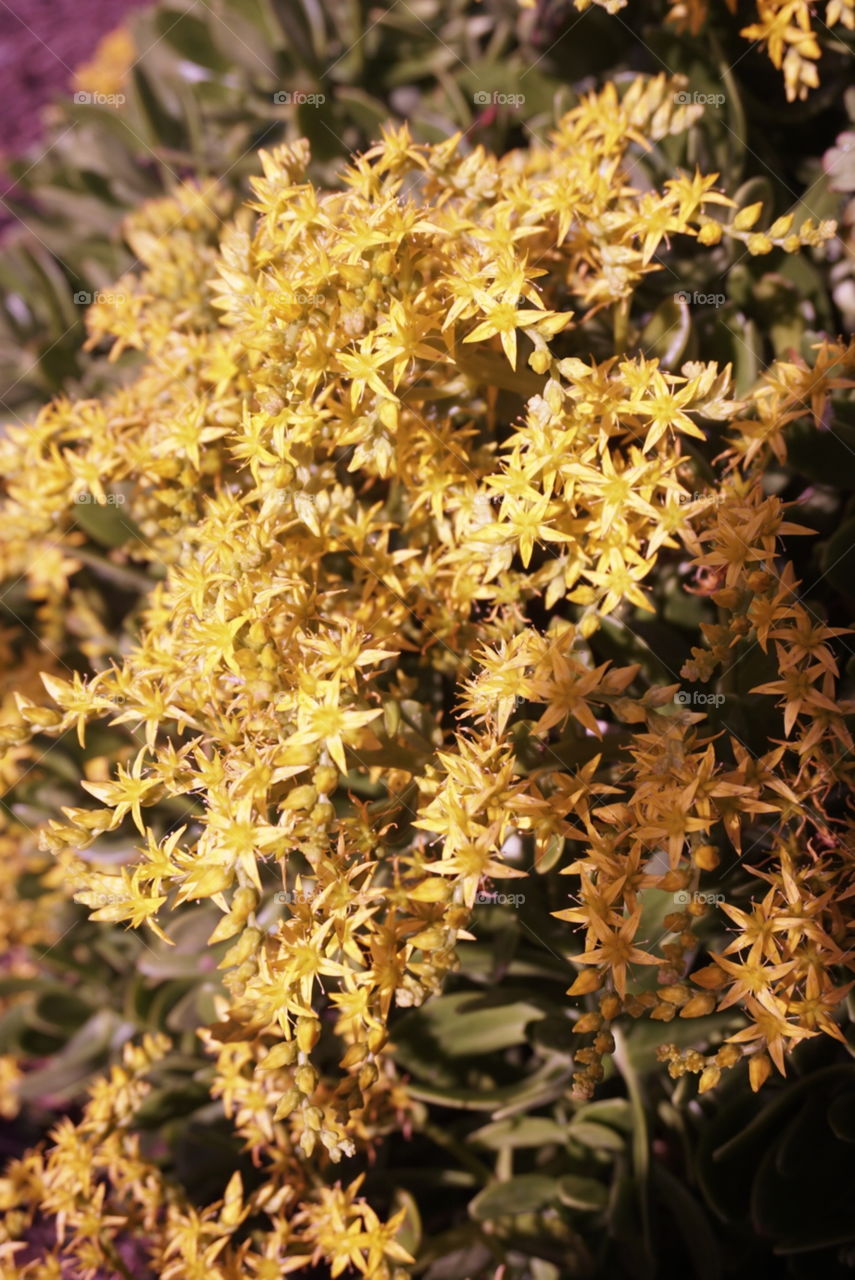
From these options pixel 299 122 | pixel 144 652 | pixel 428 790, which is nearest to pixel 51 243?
pixel 299 122

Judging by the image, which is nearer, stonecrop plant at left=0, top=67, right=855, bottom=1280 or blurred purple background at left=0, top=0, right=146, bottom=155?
stonecrop plant at left=0, top=67, right=855, bottom=1280

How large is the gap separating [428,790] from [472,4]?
1.96 meters

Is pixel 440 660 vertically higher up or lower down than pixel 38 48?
lower down

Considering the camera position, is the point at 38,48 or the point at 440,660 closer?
the point at 440,660

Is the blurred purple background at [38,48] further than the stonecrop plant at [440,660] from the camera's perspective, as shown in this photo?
Yes

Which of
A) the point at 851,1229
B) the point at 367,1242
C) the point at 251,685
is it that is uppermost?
the point at 251,685

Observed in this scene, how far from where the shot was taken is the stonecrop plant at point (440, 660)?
3.83 ft

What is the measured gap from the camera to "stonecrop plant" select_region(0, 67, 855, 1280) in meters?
1.17

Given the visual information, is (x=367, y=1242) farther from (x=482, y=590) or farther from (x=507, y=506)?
(x=507, y=506)

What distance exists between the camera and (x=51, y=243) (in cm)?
276

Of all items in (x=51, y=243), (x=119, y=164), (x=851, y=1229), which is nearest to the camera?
(x=851, y=1229)

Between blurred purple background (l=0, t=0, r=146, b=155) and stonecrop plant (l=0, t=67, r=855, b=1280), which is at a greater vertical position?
blurred purple background (l=0, t=0, r=146, b=155)

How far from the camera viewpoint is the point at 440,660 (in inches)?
59.4

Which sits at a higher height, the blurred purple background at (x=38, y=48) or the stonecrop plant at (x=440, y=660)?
the blurred purple background at (x=38, y=48)
